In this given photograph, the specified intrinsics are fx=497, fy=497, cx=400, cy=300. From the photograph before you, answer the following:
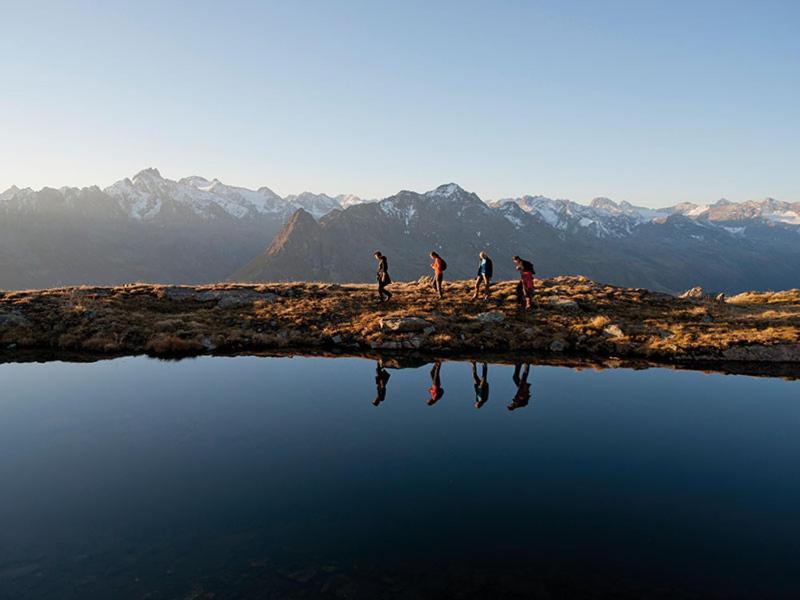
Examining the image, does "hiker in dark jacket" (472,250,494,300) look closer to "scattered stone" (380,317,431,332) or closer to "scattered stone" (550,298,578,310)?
"scattered stone" (550,298,578,310)

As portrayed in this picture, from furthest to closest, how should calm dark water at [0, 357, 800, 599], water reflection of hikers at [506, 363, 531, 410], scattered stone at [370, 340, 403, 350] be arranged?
scattered stone at [370, 340, 403, 350]
water reflection of hikers at [506, 363, 531, 410]
calm dark water at [0, 357, 800, 599]

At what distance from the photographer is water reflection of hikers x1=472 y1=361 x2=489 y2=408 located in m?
19.9

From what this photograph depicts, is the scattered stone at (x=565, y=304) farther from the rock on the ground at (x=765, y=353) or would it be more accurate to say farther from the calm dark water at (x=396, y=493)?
the calm dark water at (x=396, y=493)

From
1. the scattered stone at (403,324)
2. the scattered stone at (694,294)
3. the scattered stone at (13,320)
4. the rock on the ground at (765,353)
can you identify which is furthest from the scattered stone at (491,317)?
the scattered stone at (13,320)

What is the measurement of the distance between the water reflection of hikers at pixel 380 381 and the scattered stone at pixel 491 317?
28.5ft

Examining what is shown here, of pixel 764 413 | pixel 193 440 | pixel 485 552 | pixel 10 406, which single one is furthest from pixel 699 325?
pixel 10 406

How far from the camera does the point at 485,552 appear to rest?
1039 cm

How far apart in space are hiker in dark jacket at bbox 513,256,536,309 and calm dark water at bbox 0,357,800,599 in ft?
40.5

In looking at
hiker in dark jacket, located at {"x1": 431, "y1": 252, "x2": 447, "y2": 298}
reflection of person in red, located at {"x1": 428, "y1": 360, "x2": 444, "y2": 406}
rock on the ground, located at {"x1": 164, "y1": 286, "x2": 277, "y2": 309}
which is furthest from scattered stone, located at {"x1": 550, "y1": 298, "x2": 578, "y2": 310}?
rock on the ground, located at {"x1": 164, "y1": 286, "x2": 277, "y2": 309}

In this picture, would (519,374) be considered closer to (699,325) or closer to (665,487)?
(665,487)

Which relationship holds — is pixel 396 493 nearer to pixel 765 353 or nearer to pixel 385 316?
pixel 385 316

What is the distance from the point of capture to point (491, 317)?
32.0 meters

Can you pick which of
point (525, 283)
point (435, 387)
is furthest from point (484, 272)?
point (435, 387)

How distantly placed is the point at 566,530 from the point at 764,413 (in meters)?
12.7
